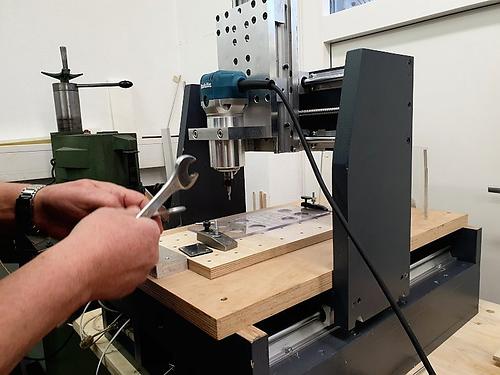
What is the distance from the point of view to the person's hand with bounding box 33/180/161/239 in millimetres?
655

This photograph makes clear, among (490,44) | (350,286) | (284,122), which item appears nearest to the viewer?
(350,286)

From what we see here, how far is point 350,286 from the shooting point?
2.04 feet

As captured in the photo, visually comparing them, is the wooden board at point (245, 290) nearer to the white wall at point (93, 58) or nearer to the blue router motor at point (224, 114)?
the blue router motor at point (224, 114)

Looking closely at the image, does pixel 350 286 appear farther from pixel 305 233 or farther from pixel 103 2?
pixel 103 2

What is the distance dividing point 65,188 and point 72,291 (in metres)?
0.33

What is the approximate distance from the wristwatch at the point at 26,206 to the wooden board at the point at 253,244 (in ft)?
0.84

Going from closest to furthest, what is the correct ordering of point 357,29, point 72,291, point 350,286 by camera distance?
point 72,291 < point 350,286 < point 357,29

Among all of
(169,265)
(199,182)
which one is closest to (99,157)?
(199,182)

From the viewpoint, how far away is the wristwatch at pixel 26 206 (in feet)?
2.39

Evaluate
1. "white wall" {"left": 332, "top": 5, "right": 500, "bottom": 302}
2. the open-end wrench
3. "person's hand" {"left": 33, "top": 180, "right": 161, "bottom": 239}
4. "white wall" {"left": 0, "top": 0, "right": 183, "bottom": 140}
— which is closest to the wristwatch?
"person's hand" {"left": 33, "top": 180, "right": 161, "bottom": 239}

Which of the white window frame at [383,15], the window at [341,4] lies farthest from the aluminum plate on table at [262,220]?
the window at [341,4]

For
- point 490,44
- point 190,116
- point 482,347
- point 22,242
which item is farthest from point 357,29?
point 22,242

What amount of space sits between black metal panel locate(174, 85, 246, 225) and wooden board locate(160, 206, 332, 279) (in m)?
0.21

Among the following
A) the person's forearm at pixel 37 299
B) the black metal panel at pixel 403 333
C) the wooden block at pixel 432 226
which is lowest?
the black metal panel at pixel 403 333
